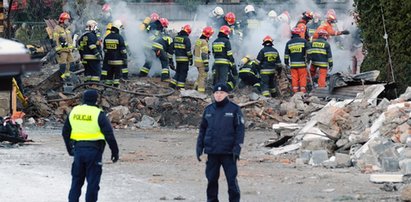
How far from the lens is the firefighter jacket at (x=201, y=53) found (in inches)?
1126

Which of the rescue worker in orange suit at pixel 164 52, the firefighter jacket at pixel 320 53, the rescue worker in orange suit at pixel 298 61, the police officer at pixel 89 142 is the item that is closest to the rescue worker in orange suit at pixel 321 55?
the firefighter jacket at pixel 320 53

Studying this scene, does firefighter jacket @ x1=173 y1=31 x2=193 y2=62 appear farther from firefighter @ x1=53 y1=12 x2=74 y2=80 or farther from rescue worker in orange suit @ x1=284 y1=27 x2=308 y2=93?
firefighter @ x1=53 y1=12 x2=74 y2=80

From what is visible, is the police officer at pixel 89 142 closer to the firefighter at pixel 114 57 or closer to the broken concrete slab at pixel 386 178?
the broken concrete slab at pixel 386 178

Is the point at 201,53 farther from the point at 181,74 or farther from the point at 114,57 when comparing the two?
the point at 114,57

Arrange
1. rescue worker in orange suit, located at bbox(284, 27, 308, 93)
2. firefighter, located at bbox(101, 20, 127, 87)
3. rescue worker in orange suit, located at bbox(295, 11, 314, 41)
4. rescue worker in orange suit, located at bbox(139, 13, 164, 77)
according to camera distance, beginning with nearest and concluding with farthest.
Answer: rescue worker in orange suit, located at bbox(284, 27, 308, 93)
firefighter, located at bbox(101, 20, 127, 87)
rescue worker in orange suit, located at bbox(295, 11, 314, 41)
rescue worker in orange suit, located at bbox(139, 13, 164, 77)

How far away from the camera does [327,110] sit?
20.6 meters

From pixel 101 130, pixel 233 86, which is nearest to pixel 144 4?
pixel 233 86

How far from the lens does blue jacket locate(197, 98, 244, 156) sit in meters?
13.8

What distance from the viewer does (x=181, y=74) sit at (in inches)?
1147

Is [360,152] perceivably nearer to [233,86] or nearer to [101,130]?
[101,130]

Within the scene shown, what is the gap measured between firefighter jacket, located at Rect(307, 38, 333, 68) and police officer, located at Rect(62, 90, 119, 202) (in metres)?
15.3

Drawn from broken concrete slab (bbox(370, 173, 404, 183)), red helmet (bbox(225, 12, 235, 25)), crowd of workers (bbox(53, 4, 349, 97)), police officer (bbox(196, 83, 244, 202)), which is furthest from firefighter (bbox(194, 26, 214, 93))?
police officer (bbox(196, 83, 244, 202))

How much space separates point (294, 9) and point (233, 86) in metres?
10.6

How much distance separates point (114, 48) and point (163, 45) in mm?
1755
